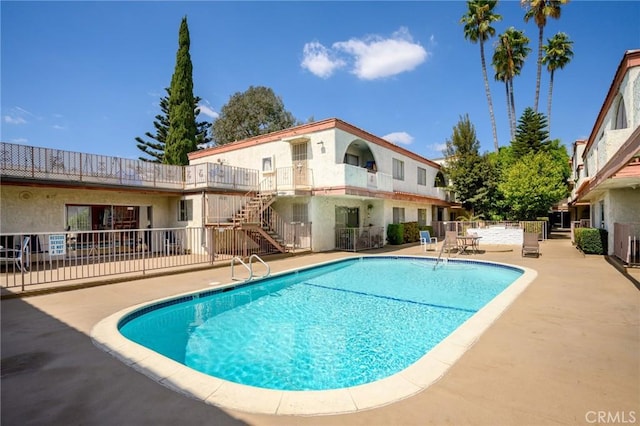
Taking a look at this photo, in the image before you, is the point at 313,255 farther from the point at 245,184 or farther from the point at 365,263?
the point at 245,184

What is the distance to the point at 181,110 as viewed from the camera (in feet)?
98.9

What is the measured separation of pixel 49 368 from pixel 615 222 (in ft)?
62.2

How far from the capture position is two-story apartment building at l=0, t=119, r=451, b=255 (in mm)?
13164

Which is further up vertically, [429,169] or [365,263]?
[429,169]

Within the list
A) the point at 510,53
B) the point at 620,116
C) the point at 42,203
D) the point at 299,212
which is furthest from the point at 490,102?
the point at 42,203

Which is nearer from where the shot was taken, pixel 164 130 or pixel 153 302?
pixel 153 302

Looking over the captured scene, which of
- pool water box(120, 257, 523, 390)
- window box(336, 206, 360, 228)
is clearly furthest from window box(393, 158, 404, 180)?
pool water box(120, 257, 523, 390)

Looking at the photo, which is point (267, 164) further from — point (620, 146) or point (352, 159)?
point (620, 146)

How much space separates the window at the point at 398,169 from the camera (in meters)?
22.5

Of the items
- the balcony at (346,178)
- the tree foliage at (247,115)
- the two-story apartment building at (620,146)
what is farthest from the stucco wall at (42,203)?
the tree foliage at (247,115)

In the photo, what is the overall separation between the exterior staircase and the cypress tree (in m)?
16.3

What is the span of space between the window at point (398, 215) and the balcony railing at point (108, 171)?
402 inches

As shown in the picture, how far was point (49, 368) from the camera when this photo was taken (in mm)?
3891

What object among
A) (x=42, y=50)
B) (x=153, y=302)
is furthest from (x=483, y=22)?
(x=153, y=302)
